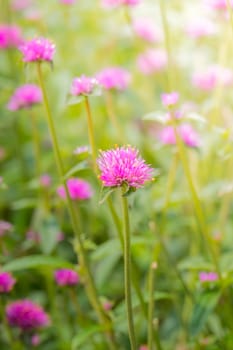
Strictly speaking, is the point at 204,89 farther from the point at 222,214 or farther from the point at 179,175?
the point at 222,214

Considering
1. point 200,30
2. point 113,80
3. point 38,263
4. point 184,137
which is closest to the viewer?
point 38,263

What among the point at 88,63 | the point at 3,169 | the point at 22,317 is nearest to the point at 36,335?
the point at 22,317

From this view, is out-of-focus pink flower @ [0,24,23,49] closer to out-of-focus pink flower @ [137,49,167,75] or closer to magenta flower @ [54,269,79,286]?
out-of-focus pink flower @ [137,49,167,75]

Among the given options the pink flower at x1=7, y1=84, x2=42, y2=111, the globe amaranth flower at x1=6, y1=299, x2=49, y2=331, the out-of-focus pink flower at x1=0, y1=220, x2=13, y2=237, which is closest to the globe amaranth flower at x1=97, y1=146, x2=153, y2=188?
the out-of-focus pink flower at x1=0, y1=220, x2=13, y2=237

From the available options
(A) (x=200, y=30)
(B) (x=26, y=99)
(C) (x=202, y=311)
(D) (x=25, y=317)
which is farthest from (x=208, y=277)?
(A) (x=200, y=30)

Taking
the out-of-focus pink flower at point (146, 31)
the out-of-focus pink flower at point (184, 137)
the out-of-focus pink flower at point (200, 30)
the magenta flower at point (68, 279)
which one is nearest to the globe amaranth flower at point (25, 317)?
the magenta flower at point (68, 279)

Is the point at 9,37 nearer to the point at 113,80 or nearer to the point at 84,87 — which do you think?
the point at 113,80

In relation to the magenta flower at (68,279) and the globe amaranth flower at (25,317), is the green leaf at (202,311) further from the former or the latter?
the globe amaranth flower at (25,317)
